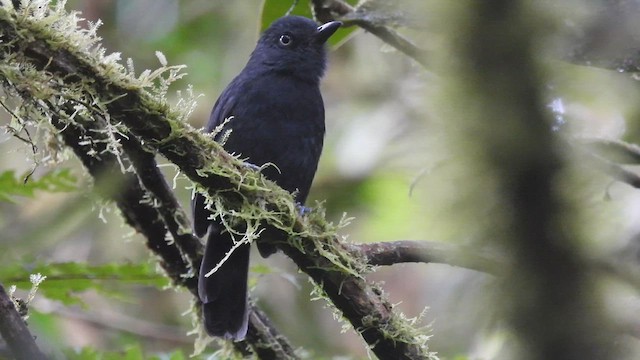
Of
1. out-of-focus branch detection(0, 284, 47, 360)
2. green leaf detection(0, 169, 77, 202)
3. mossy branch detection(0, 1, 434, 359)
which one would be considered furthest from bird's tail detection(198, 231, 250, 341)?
out-of-focus branch detection(0, 284, 47, 360)

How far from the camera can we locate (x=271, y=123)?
12.5ft

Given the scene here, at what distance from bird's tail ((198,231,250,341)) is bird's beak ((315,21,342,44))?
1153 mm

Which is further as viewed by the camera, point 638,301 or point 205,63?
point 205,63

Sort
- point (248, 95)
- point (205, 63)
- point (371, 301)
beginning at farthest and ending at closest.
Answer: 1. point (205, 63)
2. point (248, 95)
3. point (371, 301)

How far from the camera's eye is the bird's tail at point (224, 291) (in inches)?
122

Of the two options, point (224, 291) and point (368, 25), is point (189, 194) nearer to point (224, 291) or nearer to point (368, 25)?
point (224, 291)

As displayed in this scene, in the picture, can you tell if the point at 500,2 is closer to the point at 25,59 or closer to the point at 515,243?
the point at 515,243

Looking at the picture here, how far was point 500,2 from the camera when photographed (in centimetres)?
41

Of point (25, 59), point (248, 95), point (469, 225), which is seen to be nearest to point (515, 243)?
point (469, 225)

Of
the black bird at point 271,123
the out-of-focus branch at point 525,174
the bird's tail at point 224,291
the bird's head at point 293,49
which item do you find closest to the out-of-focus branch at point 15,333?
the out-of-focus branch at point 525,174

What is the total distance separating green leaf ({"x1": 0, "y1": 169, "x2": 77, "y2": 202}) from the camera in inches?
111

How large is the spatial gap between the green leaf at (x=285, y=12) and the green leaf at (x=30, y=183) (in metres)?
1.41

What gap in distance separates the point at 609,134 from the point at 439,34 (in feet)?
9.80

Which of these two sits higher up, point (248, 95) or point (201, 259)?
point (248, 95)
